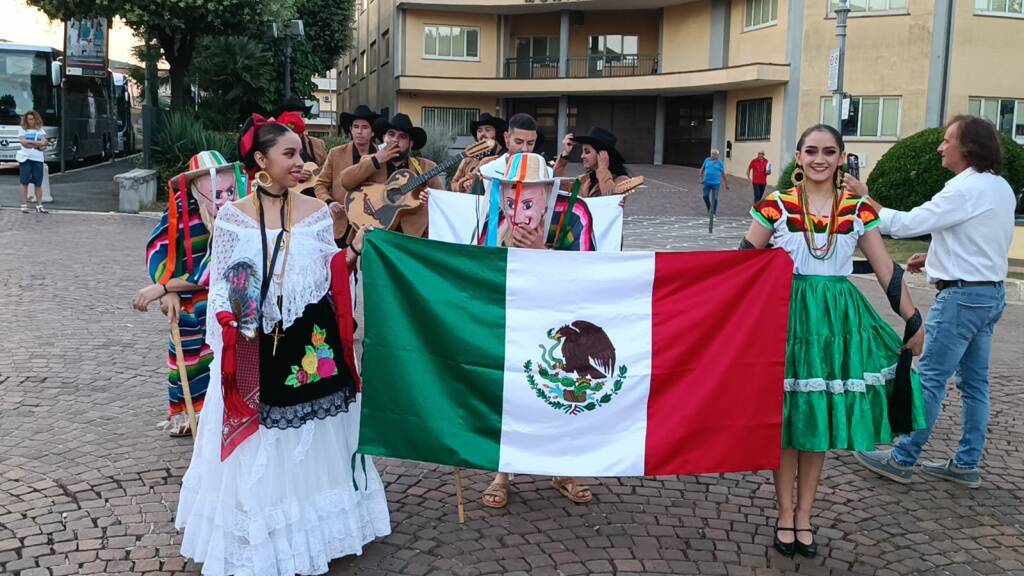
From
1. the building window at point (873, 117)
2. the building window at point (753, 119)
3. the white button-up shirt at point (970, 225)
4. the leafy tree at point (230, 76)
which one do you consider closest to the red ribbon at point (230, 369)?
the white button-up shirt at point (970, 225)

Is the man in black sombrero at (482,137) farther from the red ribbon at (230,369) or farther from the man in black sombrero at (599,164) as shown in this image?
the red ribbon at (230,369)

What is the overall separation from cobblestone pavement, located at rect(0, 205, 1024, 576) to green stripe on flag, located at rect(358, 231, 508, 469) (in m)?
0.55

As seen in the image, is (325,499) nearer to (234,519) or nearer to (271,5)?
(234,519)

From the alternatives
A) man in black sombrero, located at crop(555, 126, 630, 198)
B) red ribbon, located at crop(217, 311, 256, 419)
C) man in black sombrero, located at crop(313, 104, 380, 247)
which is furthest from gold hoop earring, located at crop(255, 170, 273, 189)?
man in black sombrero, located at crop(555, 126, 630, 198)

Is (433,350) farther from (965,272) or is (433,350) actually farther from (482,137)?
(482,137)

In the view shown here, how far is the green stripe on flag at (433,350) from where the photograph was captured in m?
4.18

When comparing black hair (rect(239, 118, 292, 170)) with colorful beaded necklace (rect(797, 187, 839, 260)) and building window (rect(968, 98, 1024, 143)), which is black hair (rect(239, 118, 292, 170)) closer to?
colorful beaded necklace (rect(797, 187, 839, 260))

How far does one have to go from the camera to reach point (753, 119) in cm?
3650

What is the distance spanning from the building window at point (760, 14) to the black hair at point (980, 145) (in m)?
31.7

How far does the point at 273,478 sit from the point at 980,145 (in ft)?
13.5

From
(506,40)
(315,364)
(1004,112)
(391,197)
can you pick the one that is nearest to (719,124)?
(1004,112)

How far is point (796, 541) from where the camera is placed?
4336 mm

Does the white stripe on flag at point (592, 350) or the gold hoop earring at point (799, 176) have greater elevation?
the gold hoop earring at point (799, 176)

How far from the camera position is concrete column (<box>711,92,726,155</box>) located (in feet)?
126
